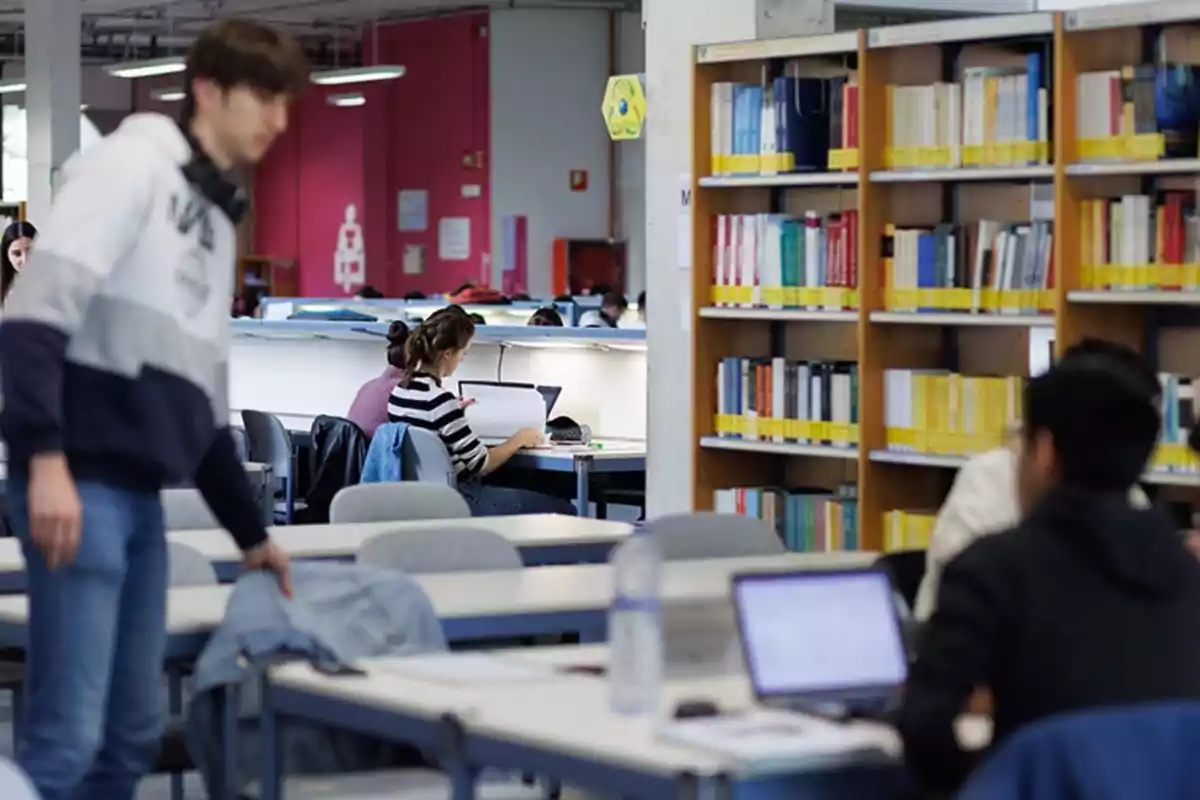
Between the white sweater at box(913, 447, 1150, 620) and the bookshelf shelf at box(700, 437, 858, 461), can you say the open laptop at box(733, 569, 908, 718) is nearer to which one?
the white sweater at box(913, 447, 1150, 620)

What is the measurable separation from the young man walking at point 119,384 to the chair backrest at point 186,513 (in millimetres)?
2558

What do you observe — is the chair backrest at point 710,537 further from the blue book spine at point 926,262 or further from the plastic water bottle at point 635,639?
the plastic water bottle at point 635,639

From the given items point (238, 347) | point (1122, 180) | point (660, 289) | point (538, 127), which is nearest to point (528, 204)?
point (538, 127)

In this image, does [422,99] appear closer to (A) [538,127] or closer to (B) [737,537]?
(A) [538,127]

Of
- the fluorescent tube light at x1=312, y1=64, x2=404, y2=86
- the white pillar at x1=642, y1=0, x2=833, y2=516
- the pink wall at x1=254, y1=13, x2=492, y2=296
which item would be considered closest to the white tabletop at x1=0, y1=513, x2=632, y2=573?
the white pillar at x1=642, y1=0, x2=833, y2=516

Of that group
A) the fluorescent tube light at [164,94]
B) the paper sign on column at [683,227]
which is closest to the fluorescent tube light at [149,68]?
the fluorescent tube light at [164,94]

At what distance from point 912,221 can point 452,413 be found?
8.80ft

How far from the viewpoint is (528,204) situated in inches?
826

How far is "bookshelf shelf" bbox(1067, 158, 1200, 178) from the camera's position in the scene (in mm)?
6125

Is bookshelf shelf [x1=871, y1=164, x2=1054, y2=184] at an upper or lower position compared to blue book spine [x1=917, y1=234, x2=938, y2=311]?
upper

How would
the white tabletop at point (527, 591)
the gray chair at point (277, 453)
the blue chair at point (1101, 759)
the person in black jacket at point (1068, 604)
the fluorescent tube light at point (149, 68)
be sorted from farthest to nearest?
the fluorescent tube light at point (149, 68) → the gray chair at point (277, 453) → the white tabletop at point (527, 591) → the person in black jacket at point (1068, 604) → the blue chair at point (1101, 759)

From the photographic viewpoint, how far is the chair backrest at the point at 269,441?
34.2ft

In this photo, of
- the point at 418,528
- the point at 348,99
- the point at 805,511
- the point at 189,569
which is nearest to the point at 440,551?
the point at 418,528

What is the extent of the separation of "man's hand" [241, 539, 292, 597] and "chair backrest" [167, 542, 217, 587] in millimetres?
874
